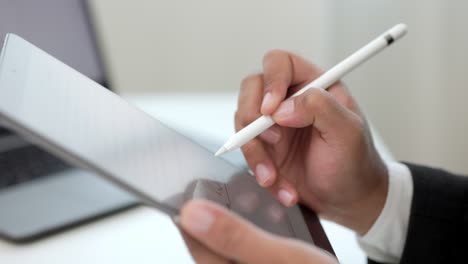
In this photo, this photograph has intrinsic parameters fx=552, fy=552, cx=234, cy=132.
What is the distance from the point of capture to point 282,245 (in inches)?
10.0

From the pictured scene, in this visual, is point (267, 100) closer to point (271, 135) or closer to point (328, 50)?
point (271, 135)

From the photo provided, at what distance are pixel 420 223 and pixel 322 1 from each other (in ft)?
2.52

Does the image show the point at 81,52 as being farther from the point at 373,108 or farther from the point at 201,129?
the point at 373,108

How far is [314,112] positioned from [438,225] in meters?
0.15

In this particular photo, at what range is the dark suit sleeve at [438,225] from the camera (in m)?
0.45

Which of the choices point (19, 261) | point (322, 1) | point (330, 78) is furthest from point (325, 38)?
point (19, 261)

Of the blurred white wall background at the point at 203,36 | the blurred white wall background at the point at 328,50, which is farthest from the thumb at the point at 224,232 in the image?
the blurred white wall background at the point at 203,36

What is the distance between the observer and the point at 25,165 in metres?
0.56

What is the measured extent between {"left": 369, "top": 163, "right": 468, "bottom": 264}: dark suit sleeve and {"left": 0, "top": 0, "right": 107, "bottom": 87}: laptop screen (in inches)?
14.5

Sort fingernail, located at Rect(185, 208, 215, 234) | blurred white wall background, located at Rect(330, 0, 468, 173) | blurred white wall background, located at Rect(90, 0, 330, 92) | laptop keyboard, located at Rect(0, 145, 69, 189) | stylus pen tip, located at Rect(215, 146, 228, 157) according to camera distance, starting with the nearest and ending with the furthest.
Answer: fingernail, located at Rect(185, 208, 215, 234) < stylus pen tip, located at Rect(215, 146, 228, 157) < laptop keyboard, located at Rect(0, 145, 69, 189) < blurred white wall background, located at Rect(330, 0, 468, 173) < blurred white wall background, located at Rect(90, 0, 330, 92)

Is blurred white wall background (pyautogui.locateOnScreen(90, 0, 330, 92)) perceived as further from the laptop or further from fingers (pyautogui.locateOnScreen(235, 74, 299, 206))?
fingers (pyautogui.locateOnScreen(235, 74, 299, 206))

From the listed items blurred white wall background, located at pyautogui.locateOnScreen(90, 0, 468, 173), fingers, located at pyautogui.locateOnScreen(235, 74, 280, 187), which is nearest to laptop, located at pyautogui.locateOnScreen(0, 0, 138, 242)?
fingers, located at pyautogui.locateOnScreen(235, 74, 280, 187)

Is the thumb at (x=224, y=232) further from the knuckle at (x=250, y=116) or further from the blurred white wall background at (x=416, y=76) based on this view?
the blurred white wall background at (x=416, y=76)

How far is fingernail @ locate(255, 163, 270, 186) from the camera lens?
422 millimetres
